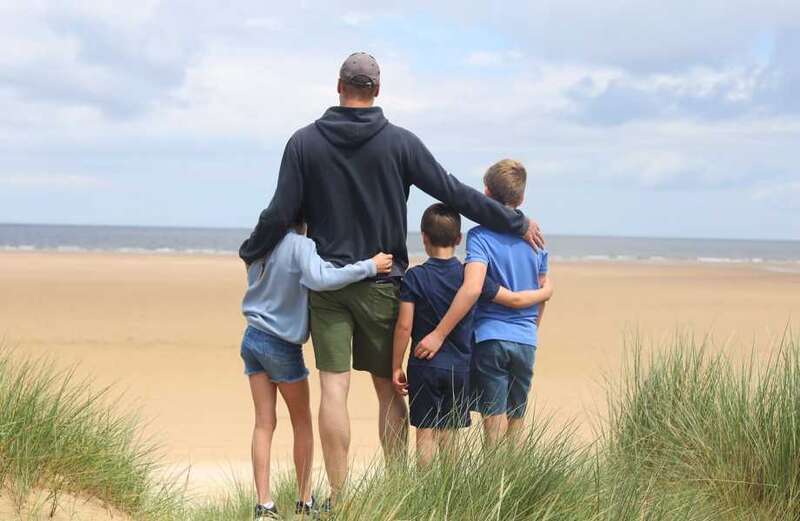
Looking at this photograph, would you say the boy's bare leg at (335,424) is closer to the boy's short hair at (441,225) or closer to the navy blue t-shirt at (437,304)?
the navy blue t-shirt at (437,304)

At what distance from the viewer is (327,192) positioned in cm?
387

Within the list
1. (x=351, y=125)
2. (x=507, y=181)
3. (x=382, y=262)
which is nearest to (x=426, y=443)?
(x=382, y=262)

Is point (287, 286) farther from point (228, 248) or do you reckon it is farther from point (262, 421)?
point (228, 248)

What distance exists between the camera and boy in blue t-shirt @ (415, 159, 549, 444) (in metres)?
4.20

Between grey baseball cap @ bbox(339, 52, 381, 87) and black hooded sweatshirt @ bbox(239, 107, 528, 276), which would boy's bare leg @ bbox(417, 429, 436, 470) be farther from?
grey baseball cap @ bbox(339, 52, 381, 87)

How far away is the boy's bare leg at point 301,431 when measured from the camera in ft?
13.5

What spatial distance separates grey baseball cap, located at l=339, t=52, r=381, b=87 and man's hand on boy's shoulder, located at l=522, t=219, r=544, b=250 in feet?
3.20

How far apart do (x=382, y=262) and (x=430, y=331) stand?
40cm

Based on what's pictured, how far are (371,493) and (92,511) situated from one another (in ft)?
3.96

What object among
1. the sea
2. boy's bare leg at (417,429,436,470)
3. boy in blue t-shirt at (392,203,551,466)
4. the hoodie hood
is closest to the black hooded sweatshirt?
the hoodie hood

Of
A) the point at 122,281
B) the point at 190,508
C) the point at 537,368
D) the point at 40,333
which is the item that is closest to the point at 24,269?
the point at 122,281

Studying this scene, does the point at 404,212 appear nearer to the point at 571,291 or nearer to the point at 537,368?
the point at 537,368

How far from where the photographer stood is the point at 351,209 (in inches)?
153

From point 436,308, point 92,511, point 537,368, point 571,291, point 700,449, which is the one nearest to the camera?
point 92,511
